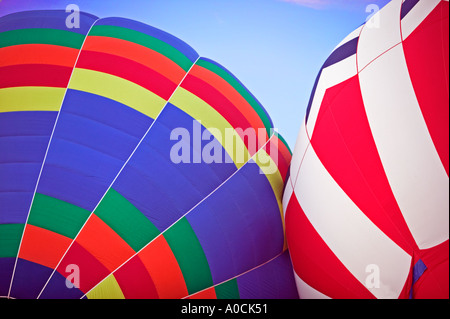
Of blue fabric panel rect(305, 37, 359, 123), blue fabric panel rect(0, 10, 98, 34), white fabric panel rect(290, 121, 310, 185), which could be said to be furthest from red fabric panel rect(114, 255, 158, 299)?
blue fabric panel rect(0, 10, 98, 34)

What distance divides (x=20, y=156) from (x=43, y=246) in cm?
39

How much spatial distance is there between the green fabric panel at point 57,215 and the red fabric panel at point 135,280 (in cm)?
25

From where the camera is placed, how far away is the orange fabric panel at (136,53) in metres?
1.96

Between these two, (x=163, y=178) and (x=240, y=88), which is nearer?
(x=163, y=178)

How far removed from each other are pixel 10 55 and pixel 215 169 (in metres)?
1.06

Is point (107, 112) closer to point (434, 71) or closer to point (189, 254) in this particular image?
point (189, 254)

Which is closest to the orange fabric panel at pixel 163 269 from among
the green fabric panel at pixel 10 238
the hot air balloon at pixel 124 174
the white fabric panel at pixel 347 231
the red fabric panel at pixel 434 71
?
the hot air balloon at pixel 124 174

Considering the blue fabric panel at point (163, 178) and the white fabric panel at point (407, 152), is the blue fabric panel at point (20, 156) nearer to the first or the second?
the blue fabric panel at point (163, 178)

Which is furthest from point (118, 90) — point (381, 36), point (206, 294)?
point (381, 36)

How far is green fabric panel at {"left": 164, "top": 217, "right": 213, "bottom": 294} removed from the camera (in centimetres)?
178

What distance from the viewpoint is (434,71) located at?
127 cm
